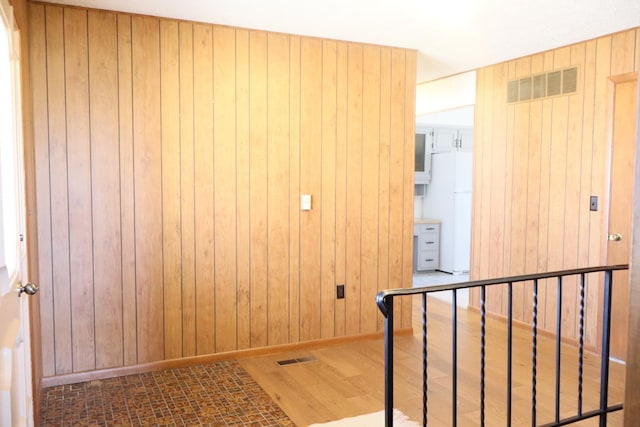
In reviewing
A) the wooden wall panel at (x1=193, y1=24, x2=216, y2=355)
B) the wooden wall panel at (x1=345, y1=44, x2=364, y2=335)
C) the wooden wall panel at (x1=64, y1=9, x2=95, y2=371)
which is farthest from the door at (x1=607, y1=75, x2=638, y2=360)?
the wooden wall panel at (x1=64, y1=9, x2=95, y2=371)

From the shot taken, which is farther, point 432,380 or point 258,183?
point 258,183

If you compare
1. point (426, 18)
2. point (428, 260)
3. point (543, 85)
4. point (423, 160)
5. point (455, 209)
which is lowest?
point (428, 260)

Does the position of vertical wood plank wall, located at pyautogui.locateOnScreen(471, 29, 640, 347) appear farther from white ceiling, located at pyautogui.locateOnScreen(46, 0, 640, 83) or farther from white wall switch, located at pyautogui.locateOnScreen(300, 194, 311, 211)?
white wall switch, located at pyautogui.locateOnScreen(300, 194, 311, 211)

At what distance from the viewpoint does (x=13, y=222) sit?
2.07 m

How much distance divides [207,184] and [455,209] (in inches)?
172

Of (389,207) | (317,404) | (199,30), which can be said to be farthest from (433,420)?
(199,30)

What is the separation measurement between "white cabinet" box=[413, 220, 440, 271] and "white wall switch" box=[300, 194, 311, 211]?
3497 mm

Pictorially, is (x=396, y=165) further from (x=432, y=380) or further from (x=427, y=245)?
(x=427, y=245)

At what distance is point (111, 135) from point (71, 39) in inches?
24.2

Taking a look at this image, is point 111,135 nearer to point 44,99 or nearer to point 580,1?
point 44,99

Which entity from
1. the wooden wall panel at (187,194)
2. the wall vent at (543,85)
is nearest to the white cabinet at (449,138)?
the wall vent at (543,85)

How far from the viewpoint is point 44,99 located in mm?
3197

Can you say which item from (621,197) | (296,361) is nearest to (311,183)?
(296,361)

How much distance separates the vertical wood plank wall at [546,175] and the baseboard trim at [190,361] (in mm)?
1266
